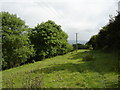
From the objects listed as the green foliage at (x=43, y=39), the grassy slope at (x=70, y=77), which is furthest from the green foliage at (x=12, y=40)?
the grassy slope at (x=70, y=77)

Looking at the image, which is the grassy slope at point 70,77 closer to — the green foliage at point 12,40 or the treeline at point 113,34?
the treeline at point 113,34

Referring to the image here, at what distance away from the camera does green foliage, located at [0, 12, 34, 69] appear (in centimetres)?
2319

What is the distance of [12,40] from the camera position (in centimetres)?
2295

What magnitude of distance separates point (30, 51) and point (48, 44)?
7.78m

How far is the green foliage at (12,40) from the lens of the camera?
23.2m

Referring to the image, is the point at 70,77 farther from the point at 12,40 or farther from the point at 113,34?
the point at 12,40

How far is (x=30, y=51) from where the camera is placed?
28.1 meters

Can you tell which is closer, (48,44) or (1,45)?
(1,45)

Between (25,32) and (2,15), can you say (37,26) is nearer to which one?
(25,32)

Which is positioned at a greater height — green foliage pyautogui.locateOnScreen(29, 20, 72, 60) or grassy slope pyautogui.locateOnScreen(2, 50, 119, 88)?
green foliage pyautogui.locateOnScreen(29, 20, 72, 60)

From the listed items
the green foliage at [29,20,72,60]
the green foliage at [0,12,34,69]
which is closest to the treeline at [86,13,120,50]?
the green foliage at [29,20,72,60]

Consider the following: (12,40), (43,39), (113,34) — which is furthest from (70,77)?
(43,39)

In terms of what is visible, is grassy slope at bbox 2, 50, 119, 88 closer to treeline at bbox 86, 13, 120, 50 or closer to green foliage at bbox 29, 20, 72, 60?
treeline at bbox 86, 13, 120, 50

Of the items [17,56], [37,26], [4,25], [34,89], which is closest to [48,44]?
[37,26]
